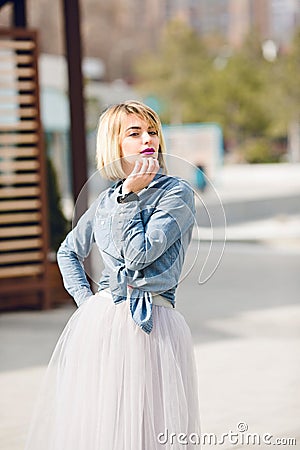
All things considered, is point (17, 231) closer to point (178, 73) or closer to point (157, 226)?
point (157, 226)

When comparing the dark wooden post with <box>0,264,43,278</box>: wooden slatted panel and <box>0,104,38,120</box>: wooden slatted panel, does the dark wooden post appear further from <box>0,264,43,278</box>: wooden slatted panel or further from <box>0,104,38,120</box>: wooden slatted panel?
<box>0,264,43,278</box>: wooden slatted panel

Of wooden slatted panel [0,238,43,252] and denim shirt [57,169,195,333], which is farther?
Answer: wooden slatted panel [0,238,43,252]

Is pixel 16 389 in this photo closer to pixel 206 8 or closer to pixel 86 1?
pixel 86 1

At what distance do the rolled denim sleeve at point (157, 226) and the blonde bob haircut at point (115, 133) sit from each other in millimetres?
135

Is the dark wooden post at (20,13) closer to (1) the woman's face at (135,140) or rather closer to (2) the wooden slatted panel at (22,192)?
(2) the wooden slatted panel at (22,192)

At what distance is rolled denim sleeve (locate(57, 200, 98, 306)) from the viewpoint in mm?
3229

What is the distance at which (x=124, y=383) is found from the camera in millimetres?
3072

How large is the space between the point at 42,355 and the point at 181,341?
3.13 meters

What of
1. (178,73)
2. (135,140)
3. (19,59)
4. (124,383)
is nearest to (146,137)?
(135,140)

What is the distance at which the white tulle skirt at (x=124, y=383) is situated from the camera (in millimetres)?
3053

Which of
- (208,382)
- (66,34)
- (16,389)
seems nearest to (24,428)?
(16,389)

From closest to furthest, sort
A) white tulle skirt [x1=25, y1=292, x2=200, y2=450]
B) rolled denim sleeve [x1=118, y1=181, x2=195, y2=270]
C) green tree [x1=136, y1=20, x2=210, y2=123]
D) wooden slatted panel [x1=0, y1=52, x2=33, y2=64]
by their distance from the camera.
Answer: rolled denim sleeve [x1=118, y1=181, x2=195, y2=270] < white tulle skirt [x1=25, y1=292, x2=200, y2=450] < wooden slatted panel [x1=0, y1=52, x2=33, y2=64] < green tree [x1=136, y1=20, x2=210, y2=123]

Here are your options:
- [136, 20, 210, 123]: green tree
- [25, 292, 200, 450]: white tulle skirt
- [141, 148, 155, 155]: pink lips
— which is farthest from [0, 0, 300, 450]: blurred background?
[136, 20, 210, 123]: green tree

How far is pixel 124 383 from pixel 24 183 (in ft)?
15.8
